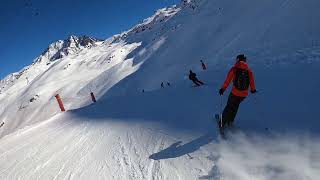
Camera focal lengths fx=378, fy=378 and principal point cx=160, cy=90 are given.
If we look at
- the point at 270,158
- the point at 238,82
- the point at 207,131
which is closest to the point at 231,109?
the point at 238,82

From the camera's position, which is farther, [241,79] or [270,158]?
[241,79]

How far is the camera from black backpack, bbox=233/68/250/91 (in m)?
7.73

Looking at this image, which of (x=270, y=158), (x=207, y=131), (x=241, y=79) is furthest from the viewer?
(x=207, y=131)

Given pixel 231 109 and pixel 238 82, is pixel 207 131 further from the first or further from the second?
pixel 238 82

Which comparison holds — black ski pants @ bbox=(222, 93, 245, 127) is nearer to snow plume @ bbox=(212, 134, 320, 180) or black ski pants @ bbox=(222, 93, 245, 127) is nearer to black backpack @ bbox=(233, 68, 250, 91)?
black backpack @ bbox=(233, 68, 250, 91)

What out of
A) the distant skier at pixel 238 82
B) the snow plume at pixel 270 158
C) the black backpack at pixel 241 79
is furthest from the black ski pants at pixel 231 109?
the snow plume at pixel 270 158

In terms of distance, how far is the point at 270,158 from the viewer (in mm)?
6191

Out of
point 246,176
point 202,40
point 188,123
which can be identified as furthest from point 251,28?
point 246,176

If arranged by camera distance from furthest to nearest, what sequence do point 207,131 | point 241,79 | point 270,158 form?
point 207,131
point 241,79
point 270,158

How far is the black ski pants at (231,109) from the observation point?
25.9 ft

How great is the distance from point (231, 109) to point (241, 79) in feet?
2.21

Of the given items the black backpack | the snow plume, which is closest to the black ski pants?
the black backpack

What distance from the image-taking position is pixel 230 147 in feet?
23.2

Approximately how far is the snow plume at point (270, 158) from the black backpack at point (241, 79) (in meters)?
1.08
